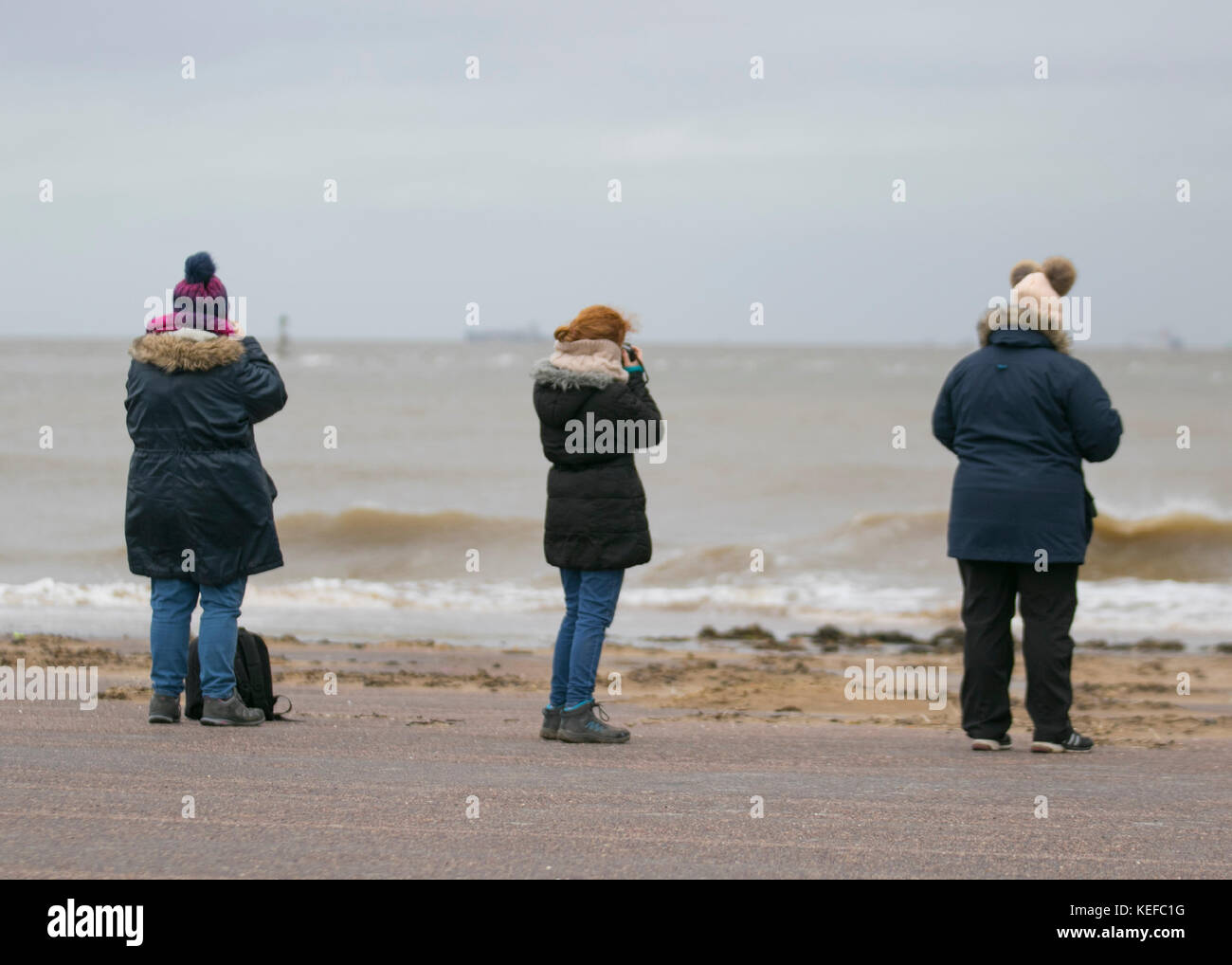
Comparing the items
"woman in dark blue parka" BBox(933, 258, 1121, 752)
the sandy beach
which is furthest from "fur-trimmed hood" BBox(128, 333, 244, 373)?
"woman in dark blue parka" BBox(933, 258, 1121, 752)

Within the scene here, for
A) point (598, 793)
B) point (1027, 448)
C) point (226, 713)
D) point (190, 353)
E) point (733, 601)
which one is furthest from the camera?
point (733, 601)

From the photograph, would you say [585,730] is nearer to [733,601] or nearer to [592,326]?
[592,326]

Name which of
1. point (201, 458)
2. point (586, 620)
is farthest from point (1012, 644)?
point (201, 458)

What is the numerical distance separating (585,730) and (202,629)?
1.54 meters

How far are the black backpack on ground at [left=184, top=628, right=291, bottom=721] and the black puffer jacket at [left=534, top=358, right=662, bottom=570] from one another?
1.37 metres

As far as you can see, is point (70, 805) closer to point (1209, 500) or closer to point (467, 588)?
point (467, 588)

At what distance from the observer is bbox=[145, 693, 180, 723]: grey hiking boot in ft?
19.2

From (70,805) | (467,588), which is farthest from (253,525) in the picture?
(467,588)

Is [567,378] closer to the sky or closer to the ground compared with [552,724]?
closer to the sky

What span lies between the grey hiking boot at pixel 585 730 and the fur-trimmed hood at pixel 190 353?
188cm

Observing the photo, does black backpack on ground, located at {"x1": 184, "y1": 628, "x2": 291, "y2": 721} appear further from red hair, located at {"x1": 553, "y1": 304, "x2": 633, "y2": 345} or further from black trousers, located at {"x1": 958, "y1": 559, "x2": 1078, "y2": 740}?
black trousers, located at {"x1": 958, "y1": 559, "x2": 1078, "y2": 740}

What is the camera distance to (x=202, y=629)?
5.78 m

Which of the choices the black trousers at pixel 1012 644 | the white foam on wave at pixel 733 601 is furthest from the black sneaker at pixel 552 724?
the white foam on wave at pixel 733 601
